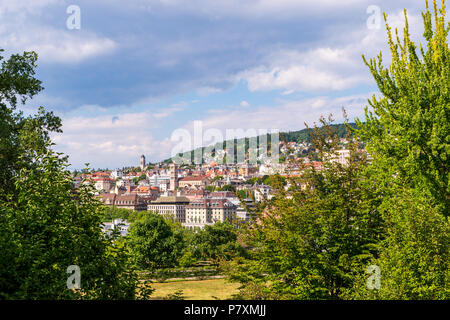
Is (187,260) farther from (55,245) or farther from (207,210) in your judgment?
(207,210)

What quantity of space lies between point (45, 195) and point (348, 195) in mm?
13926

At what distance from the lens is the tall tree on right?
39.0 feet

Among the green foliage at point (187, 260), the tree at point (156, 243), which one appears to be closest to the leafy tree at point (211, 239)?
the green foliage at point (187, 260)

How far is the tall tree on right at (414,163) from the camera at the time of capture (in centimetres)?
1188

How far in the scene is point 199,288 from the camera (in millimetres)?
45500

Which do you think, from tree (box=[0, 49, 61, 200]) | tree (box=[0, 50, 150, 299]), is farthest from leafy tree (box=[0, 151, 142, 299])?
tree (box=[0, 49, 61, 200])

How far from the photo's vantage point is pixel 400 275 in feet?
38.5

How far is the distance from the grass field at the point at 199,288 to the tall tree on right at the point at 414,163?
28175 mm

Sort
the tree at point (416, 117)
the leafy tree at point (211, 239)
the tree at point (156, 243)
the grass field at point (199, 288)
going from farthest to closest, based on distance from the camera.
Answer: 1. the leafy tree at point (211, 239)
2. the tree at point (156, 243)
3. the grass field at point (199, 288)
4. the tree at point (416, 117)

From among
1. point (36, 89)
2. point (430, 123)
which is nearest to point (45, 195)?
point (36, 89)

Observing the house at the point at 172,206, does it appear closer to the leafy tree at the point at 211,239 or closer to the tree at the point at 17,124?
the leafy tree at the point at 211,239

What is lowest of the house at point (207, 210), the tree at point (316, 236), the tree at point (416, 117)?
the house at point (207, 210)

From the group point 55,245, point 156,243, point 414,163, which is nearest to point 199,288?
point 156,243

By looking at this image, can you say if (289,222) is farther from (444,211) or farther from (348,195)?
(444,211)
